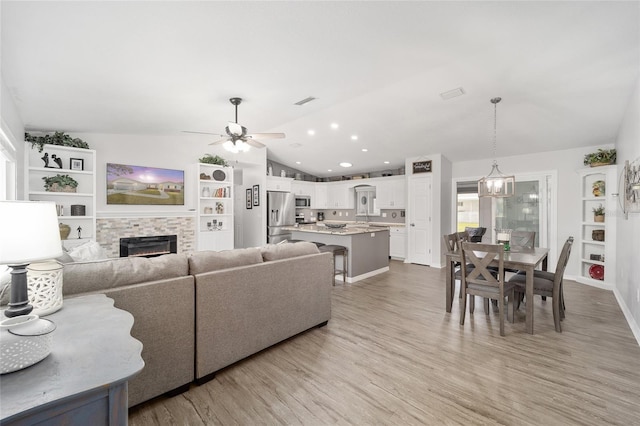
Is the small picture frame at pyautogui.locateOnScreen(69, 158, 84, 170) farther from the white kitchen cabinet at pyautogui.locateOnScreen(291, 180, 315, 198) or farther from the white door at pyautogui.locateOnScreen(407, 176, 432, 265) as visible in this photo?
the white door at pyautogui.locateOnScreen(407, 176, 432, 265)

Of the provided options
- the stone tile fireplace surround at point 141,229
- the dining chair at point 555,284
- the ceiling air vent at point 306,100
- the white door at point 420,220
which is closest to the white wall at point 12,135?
the stone tile fireplace surround at point 141,229

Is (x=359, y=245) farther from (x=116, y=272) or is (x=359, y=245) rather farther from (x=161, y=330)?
(x=116, y=272)

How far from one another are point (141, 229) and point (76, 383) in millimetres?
5051

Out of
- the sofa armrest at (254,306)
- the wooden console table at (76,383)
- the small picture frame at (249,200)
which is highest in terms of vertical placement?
the small picture frame at (249,200)

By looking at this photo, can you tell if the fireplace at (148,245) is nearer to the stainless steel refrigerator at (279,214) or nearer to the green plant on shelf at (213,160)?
the green plant on shelf at (213,160)

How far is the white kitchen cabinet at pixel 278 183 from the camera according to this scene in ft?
25.1

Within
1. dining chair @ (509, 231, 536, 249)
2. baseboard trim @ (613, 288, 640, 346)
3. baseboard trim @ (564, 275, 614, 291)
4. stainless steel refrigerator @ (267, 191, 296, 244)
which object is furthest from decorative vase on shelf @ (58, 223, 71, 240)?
baseboard trim @ (564, 275, 614, 291)

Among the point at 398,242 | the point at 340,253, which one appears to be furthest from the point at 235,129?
the point at 398,242

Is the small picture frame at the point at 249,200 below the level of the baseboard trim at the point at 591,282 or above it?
above

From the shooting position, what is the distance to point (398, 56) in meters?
2.76

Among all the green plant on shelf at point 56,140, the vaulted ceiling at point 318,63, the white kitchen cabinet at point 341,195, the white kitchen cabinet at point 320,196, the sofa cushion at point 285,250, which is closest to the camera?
the vaulted ceiling at point 318,63

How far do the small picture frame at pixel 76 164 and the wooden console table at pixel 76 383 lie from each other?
4557 mm

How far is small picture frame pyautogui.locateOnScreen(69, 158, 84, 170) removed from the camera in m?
4.46

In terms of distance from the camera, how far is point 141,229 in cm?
517
